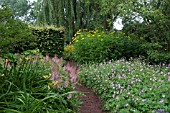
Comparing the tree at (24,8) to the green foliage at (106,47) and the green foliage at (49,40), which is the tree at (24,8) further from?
the green foliage at (106,47)

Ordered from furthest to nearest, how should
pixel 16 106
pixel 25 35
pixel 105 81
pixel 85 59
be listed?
pixel 85 59 < pixel 105 81 < pixel 25 35 < pixel 16 106

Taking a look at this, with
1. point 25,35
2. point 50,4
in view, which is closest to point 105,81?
point 25,35

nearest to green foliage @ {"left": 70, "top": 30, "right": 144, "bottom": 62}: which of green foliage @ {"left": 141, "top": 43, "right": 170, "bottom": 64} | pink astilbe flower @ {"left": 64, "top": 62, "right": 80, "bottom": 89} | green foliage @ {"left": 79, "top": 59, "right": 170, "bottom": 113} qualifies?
green foliage @ {"left": 141, "top": 43, "right": 170, "bottom": 64}

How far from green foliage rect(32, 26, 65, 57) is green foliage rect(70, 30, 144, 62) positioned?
172 centimetres

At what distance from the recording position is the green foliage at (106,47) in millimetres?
8133

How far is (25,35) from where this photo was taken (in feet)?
10.4

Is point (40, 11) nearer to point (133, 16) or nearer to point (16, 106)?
point (133, 16)

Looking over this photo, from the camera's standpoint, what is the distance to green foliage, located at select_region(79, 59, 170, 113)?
11.6 ft

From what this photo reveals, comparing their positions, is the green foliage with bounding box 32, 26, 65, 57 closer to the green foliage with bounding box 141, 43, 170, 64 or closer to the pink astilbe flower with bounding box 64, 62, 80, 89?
the green foliage with bounding box 141, 43, 170, 64

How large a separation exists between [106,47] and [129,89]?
3.87m

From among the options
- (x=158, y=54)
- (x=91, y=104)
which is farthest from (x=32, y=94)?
(x=158, y=54)

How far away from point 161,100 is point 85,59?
16.7 ft

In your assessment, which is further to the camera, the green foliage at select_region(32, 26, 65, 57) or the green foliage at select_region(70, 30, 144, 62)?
the green foliage at select_region(32, 26, 65, 57)

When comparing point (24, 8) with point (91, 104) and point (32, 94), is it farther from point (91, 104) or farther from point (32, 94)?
point (32, 94)
